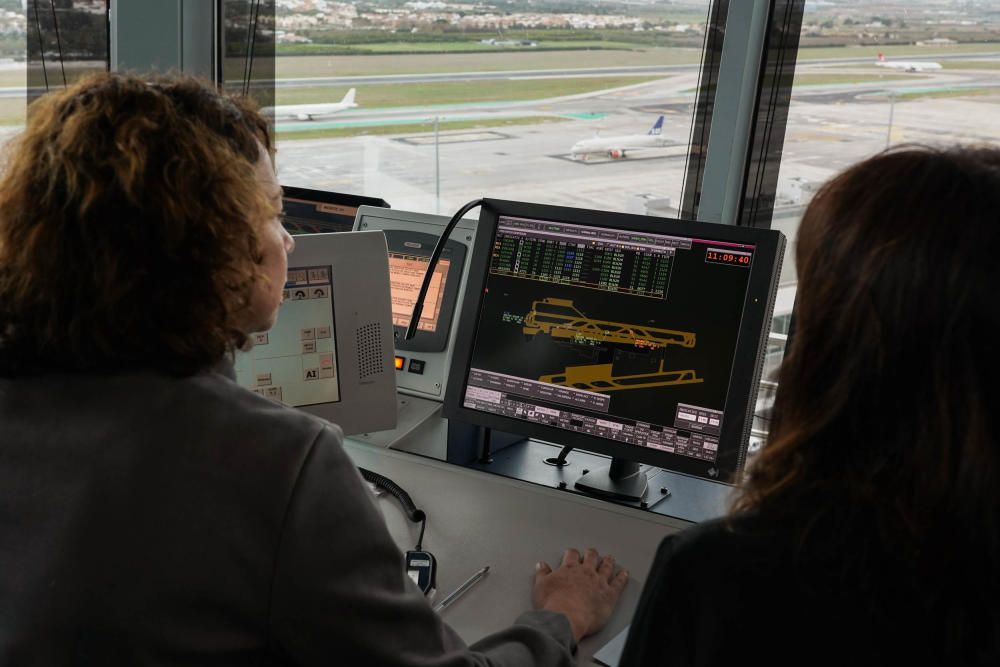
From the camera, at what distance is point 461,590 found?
140 centimetres

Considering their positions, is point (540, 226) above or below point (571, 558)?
above

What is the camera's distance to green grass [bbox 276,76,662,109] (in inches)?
109

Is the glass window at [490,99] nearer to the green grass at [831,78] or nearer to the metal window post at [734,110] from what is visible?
the metal window post at [734,110]

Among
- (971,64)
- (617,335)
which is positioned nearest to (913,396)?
(617,335)

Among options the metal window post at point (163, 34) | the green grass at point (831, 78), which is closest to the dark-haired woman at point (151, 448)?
the green grass at point (831, 78)

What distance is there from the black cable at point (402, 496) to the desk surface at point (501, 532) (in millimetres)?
12

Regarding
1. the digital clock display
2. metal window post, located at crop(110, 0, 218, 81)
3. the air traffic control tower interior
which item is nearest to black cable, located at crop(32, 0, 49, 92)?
the air traffic control tower interior

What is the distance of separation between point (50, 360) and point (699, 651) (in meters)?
0.69

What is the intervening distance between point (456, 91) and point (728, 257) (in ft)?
5.45

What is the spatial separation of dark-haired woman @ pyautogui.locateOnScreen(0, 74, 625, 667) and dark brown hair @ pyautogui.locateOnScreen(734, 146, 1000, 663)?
1.40ft

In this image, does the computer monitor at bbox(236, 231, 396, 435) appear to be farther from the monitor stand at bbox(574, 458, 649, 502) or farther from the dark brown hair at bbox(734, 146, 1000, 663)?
the dark brown hair at bbox(734, 146, 1000, 663)

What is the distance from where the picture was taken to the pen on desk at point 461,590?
4.49 ft

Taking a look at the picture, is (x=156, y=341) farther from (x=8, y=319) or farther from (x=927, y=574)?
(x=927, y=574)

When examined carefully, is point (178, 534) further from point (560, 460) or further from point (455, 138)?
point (455, 138)
